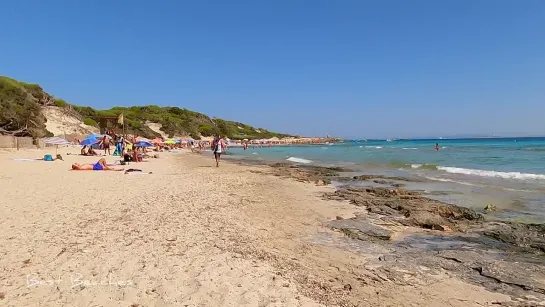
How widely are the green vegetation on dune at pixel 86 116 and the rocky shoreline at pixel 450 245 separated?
40.0 m

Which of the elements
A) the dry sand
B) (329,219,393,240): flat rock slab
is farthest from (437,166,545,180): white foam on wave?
(329,219,393,240): flat rock slab

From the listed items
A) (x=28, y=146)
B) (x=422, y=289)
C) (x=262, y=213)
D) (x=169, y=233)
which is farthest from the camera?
(x=28, y=146)

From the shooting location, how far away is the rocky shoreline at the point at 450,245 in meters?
5.42

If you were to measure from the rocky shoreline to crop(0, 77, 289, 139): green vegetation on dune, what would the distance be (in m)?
40.0

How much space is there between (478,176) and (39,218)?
2008 centimetres

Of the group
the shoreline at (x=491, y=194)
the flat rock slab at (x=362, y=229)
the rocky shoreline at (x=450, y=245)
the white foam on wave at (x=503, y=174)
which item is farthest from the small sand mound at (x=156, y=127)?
the flat rock slab at (x=362, y=229)

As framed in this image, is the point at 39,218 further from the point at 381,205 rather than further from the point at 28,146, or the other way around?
the point at 28,146

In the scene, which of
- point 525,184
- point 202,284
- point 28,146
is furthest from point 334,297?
point 28,146

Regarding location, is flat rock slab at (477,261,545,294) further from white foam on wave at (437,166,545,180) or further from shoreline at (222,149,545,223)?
white foam on wave at (437,166,545,180)

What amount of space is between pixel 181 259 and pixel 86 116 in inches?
2977

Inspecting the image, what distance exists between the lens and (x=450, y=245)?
284 inches

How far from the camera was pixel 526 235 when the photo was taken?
7.75 metres

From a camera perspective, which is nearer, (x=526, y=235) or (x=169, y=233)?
(x=169, y=233)

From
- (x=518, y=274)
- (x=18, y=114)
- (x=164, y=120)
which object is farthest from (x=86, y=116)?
(x=518, y=274)
